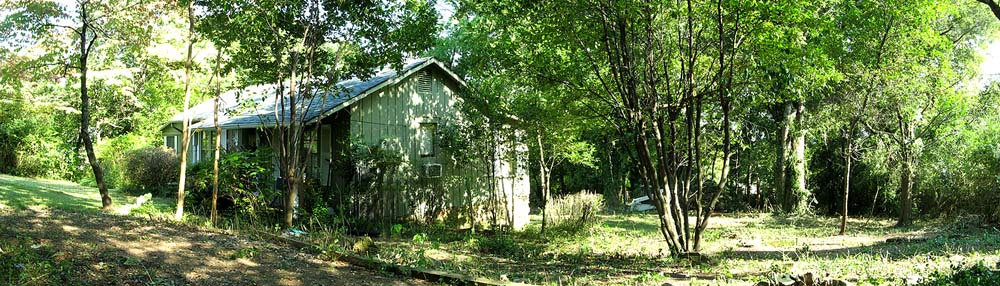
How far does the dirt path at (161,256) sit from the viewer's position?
20.7ft

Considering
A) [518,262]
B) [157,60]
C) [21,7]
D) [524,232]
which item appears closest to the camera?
[518,262]

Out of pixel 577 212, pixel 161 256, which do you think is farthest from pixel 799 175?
pixel 161 256

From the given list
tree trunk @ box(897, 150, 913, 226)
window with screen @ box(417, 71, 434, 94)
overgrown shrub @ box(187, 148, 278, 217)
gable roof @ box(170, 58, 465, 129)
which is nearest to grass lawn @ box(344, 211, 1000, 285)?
tree trunk @ box(897, 150, 913, 226)

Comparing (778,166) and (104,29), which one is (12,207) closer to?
(104,29)

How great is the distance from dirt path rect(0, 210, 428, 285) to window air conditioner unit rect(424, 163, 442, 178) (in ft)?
22.7

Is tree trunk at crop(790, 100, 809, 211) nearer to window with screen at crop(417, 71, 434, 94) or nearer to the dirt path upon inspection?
window with screen at crop(417, 71, 434, 94)

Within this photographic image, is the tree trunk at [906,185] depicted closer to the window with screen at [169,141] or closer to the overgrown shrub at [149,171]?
the overgrown shrub at [149,171]

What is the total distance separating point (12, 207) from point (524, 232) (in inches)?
383

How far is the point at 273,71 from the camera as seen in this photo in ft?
36.3

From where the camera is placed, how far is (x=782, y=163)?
67.6ft

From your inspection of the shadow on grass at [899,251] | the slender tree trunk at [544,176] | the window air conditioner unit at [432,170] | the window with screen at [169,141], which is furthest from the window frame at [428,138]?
the window with screen at [169,141]

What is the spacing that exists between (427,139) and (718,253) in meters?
7.87

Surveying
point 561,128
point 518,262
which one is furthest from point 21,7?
point 561,128

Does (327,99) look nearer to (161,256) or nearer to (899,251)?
(161,256)
